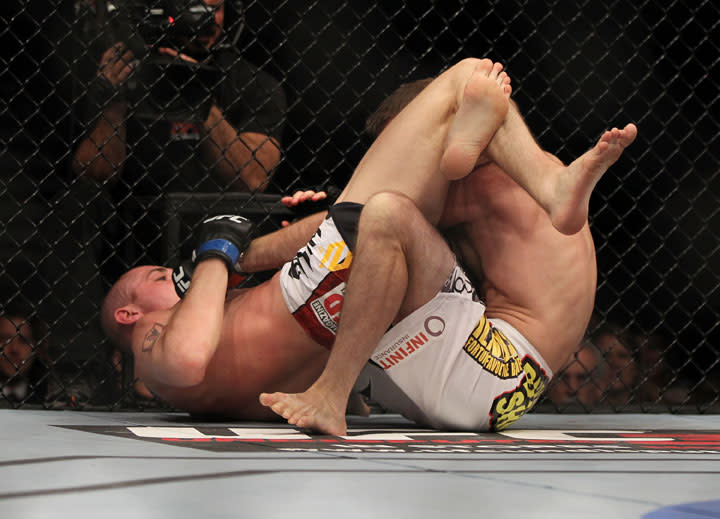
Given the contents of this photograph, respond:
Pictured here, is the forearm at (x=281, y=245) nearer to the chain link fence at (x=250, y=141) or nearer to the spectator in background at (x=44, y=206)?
the chain link fence at (x=250, y=141)

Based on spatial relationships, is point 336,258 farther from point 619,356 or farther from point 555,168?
point 619,356

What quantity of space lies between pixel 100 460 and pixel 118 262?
1463mm

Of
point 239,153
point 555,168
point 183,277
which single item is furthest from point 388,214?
point 239,153

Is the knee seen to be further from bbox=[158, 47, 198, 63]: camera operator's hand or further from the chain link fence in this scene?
bbox=[158, 47, 198, 63]: camera operator's hand

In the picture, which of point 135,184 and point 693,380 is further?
point 693,380

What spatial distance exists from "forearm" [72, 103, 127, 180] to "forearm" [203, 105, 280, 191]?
21 centimetres

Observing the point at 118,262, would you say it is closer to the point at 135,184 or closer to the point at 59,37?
the point at 135,184

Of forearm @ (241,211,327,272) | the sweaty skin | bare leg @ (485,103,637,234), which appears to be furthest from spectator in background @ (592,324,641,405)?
bare leg @ (485,103,637,234)

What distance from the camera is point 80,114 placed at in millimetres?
2588

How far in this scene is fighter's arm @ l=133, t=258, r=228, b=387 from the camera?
179 cm

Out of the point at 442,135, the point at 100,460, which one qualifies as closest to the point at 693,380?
the point at 442,135

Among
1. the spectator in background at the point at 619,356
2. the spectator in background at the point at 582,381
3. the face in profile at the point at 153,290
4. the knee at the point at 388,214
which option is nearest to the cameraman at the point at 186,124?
the face in profile at the point at 153,290

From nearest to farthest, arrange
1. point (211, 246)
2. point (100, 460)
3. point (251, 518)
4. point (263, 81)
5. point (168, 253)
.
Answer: point (251, 518)
point (100, 460)
point (211, 246)
point (168, 253)
point (263, 81)

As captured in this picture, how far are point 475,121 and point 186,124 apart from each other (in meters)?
1.06
